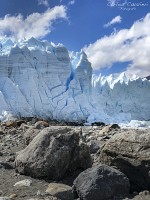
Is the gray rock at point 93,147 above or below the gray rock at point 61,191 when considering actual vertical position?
above

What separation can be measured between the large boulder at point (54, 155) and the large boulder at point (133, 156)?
0.31m

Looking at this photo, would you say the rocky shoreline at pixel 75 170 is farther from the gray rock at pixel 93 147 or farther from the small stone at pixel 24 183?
the gray rock at pixel 93 147

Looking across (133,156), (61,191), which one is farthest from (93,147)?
(61,191)

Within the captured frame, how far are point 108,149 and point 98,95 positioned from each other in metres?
24.9

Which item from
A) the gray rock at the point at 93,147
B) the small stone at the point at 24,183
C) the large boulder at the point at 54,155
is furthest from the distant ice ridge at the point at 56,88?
the small stone at the point at 24,183

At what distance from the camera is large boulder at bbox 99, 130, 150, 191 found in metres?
3.28

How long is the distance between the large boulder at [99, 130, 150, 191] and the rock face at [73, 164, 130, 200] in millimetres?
200

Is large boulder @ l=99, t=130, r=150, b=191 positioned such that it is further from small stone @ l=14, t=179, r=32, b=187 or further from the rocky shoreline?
small stone @ l=14, t=179, r=32, b=187

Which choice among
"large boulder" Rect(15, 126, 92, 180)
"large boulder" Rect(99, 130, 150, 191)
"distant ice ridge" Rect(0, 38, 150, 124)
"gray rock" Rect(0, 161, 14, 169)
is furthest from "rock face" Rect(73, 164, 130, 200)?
"distant ice ridge" Rect(0, 38, 150, 124)

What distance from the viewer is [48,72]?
1035 inches

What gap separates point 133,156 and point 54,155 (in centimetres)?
75

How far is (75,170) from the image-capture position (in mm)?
3658

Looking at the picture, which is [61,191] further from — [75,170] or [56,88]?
[56,88]

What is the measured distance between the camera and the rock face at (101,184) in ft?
9.73
